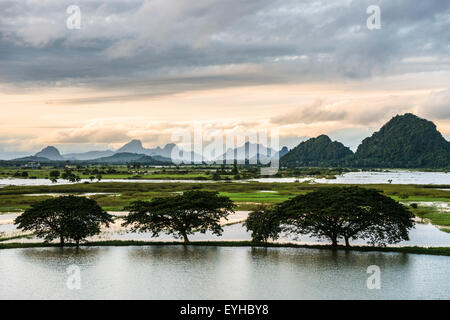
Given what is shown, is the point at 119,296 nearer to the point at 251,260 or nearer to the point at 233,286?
the point at 233,286

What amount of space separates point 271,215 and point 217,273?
28.8ft

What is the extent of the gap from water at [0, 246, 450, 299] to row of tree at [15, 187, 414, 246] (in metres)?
1.68

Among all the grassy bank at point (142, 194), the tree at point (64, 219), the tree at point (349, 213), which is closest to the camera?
the tree at point (349, 213)

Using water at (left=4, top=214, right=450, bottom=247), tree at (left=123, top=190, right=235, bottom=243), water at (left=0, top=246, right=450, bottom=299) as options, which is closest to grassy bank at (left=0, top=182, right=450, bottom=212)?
water at (left=4, top=214, right=450, bottom=247)

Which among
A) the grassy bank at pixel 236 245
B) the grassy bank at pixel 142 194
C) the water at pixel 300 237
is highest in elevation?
the grassy bank at pixel 142 194

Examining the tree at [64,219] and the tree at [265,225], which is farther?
the tree at [64,219]

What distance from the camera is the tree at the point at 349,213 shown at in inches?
1277

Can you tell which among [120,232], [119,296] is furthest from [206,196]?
[119,296]

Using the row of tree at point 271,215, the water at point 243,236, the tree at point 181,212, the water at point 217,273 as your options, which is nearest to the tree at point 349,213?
the row of tree at point 271,215

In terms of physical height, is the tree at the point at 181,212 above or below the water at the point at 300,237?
above

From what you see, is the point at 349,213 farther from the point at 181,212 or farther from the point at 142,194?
the point at 142,194

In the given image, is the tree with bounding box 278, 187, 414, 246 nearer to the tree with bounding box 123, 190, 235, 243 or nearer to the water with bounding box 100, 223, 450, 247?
the water with bounding box 100, 223, 450, 247

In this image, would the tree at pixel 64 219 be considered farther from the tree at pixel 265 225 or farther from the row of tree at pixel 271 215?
the tree at pixel 265 225

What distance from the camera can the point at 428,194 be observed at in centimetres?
8362
